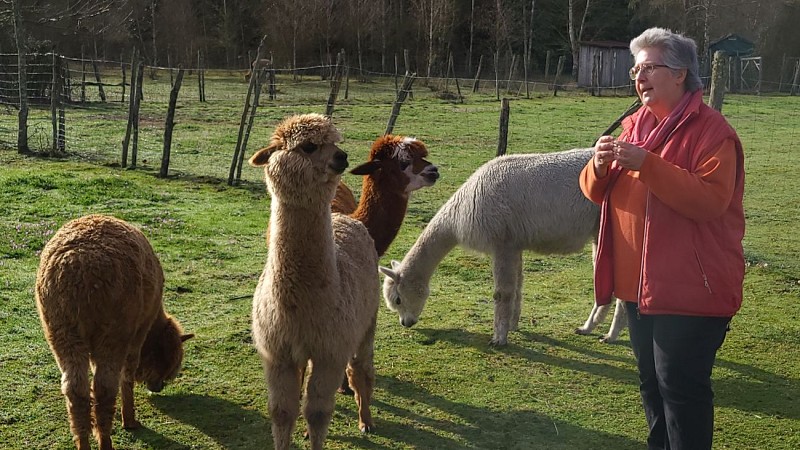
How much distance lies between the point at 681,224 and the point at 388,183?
2.92 m

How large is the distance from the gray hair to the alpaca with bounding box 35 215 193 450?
2871mm

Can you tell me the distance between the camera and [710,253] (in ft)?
9.71

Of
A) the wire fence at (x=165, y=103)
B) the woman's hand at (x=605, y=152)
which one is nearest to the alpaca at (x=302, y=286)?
the woman's hand at (x=605, y=152)

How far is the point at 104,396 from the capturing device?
382 cm

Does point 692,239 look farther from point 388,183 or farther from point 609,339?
point 609,339

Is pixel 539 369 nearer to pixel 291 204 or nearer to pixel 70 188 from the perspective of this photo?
pixel 291 204

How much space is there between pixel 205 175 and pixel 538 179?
8479 millimetres

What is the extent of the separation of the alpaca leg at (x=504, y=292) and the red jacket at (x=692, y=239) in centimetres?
299

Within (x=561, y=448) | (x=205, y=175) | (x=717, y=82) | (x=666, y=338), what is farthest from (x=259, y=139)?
(x=666, y=338)

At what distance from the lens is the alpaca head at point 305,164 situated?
3.42 metres

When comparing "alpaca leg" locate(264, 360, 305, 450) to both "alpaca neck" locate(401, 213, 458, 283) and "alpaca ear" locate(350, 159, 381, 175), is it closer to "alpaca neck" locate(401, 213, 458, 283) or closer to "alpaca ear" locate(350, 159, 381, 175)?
"alpaca ear" locate(350, 159, 381, 175)

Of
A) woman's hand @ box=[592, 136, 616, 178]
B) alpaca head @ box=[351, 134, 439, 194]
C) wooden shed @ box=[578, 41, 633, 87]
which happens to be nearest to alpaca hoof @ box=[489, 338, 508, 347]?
alpaca head @ box=[351, 134, 439, 194]

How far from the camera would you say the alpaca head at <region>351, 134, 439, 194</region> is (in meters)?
5.64

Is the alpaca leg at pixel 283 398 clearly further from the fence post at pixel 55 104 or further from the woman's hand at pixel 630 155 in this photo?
the fence post at pixel 55 104
